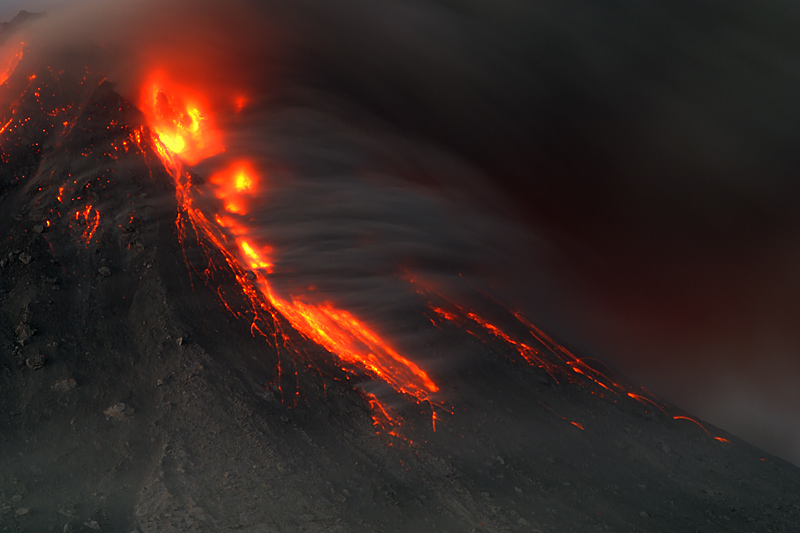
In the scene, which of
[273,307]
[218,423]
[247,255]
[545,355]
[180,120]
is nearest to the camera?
[218,423]

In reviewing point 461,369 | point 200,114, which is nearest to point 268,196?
point 200,114

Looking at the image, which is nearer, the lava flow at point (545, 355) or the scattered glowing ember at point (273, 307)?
the scattered glowing ember at point (273, 307)

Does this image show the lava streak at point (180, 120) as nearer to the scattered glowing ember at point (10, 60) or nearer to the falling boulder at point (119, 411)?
the scattered glowing ember at point (10, 60)

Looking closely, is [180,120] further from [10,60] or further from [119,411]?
[119,411]

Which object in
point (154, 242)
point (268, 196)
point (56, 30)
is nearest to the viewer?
point (154, 242)

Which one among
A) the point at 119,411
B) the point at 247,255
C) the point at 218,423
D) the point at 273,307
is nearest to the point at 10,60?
the point at 247,255

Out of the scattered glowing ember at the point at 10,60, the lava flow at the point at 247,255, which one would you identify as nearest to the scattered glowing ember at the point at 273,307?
the lava flow at the point at 247,255

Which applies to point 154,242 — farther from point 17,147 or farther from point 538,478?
point 538,478
